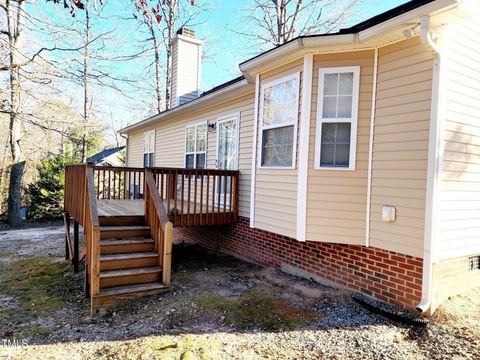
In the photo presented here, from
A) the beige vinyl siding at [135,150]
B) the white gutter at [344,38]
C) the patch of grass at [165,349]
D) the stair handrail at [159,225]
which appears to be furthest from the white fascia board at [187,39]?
the patch of grass at [165,349]

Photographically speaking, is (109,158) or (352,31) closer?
(352,31)

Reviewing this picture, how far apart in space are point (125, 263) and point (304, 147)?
3276 mm

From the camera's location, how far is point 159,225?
204 inches

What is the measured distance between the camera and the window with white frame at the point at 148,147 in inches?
499

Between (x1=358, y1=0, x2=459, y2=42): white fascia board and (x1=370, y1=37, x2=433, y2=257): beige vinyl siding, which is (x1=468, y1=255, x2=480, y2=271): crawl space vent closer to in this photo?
(x1=370, y1=37, x2=433, y2=257): beige vinyl siding

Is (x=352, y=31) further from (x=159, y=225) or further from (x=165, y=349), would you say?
(x=165, y=349)

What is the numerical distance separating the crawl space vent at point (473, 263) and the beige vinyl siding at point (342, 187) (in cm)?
162

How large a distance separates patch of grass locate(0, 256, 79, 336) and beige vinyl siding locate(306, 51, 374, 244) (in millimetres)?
3971

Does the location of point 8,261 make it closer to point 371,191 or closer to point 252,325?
point 252,325

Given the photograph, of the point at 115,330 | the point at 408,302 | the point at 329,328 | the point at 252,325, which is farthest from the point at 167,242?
the point at 408,302

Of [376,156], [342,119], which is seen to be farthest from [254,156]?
[376,156]

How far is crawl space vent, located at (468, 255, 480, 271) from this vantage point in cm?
461

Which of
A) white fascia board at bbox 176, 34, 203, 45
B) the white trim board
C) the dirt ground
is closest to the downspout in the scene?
the dirt ground

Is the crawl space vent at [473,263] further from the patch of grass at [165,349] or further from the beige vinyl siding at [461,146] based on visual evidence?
the patch of grass at [165,349]
